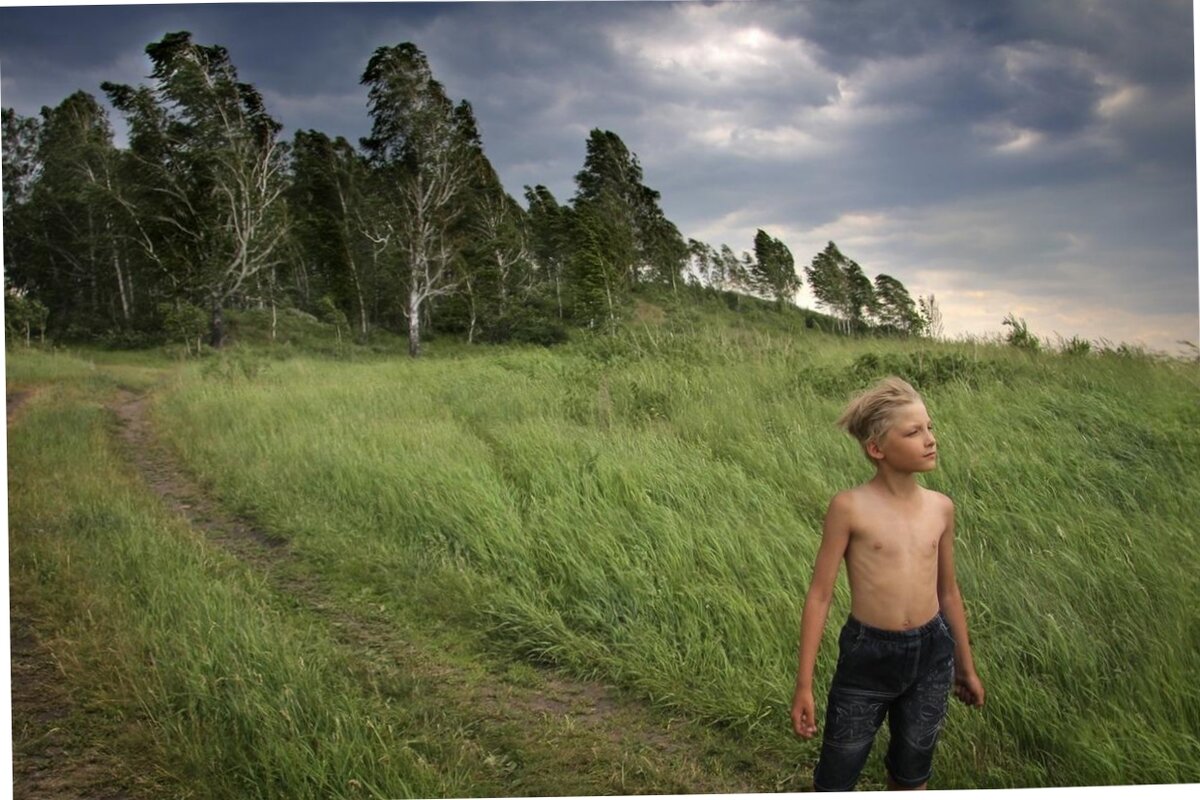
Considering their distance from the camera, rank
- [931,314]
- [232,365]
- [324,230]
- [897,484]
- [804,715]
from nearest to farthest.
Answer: [804,715]
[897,484]
[931,314]
[232,365]
[324,230]

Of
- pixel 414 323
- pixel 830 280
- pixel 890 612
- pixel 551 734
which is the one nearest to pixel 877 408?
pixel 890 612

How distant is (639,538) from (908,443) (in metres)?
1.37

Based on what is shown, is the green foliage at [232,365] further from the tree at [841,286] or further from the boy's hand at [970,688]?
the boy's hand at [970,688]

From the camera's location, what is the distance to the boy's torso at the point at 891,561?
1.62m

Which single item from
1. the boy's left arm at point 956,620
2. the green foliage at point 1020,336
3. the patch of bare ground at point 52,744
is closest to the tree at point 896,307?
the green foliage at point 1020,336

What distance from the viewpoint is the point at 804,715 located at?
1560mm

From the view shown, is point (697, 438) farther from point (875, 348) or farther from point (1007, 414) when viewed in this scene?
point (1007, 414)

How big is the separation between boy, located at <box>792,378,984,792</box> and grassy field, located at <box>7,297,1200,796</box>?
1.57 ft

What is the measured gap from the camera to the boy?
5.29ft

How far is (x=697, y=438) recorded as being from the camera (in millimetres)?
3393

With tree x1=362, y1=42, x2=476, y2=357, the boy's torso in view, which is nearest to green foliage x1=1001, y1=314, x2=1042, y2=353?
the boy's torso

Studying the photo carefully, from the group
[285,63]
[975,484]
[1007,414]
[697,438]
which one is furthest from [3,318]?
[1007,414]

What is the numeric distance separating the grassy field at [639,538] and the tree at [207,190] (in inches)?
19.5

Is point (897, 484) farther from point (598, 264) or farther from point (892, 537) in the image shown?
point (598, 264)
